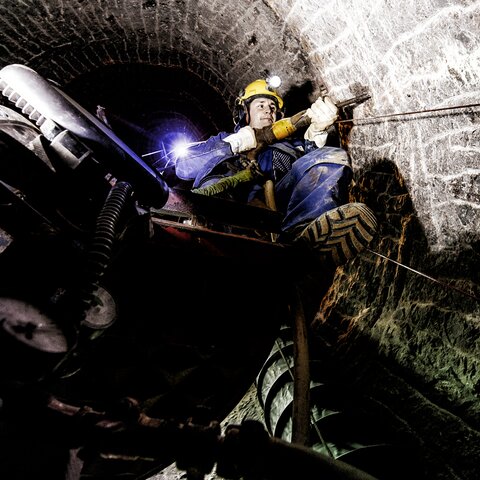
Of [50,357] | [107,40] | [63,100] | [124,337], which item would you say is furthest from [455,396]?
[107,40]

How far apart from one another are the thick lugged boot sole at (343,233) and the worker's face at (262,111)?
319cm

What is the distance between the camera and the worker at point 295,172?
243cm

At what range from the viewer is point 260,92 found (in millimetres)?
4945

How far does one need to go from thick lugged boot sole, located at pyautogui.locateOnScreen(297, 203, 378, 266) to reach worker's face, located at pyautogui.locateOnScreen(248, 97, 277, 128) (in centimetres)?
319

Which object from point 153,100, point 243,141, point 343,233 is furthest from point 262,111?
point 153,100

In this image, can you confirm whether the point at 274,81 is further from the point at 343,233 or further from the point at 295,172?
the point at 343,233

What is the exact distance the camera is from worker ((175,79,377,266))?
2432 mm

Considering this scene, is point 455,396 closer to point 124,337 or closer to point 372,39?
point 124,337

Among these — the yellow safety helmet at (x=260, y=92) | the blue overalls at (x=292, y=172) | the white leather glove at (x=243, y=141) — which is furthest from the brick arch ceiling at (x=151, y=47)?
the blue overalls at (x=292, y=172)

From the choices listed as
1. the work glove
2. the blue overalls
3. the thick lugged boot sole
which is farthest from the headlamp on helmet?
the thick lugged boot sole

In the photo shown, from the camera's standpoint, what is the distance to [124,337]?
2822mm

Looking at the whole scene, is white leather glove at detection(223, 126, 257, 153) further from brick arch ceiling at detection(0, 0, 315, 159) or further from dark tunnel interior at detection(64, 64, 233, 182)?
dark tunnel interior at detection(64, 64, 233, 182)

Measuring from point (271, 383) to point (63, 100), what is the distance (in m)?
2.76

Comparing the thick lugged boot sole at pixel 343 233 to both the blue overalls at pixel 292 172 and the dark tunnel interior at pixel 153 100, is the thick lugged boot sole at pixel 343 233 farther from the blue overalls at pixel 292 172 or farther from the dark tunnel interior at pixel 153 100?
the dark tunnel interior at pixel 153 100
